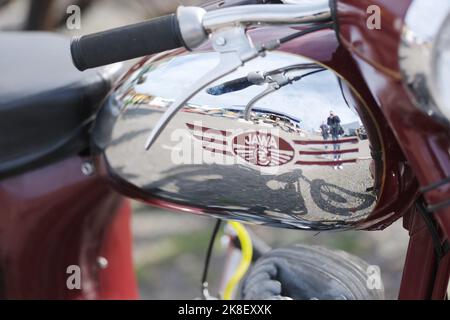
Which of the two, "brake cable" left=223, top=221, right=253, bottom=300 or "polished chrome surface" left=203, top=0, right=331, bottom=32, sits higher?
"polished chrome surface" left=203, top=0, right=331, bottom=32

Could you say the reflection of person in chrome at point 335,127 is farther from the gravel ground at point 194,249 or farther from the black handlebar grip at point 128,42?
the gravel ground at point 194,249

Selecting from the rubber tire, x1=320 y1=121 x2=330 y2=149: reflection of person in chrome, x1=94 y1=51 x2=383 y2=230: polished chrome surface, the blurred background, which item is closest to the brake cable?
the rubber tire

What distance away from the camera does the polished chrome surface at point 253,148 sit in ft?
2.84

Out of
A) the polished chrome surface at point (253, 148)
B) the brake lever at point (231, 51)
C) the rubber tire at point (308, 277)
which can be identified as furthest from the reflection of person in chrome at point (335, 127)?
the rubber tire at point (308, 277)

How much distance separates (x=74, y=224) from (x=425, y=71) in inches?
27.0

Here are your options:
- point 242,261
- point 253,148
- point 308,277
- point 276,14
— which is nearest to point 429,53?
point 276,14

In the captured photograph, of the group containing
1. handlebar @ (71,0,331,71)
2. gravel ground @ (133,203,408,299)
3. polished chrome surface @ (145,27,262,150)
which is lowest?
polished chrome surface @ (145,27,262,150)

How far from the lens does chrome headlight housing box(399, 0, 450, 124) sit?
67 cm

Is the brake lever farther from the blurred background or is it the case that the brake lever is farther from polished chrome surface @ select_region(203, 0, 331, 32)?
the blurred background

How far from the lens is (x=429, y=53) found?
0.67 m

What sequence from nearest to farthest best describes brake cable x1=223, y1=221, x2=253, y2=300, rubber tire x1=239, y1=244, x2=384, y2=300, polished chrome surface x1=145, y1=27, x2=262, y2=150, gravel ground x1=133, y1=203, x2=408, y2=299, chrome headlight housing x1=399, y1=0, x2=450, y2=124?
chrome headlight housing x1=399, y1=0, x2=450, y2=124 < polished chrome surface x1=145, y1=27, x2=262, y2=150 < rubber tire x1=239, y1=244, x2=384, y2=300 < brake cable x1=223, y1=221, x2=253, y2=300 < gravel ground x1=133, y1=203, x2=408, y2=299

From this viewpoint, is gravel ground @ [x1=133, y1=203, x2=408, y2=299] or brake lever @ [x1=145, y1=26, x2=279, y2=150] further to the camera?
gravel ground @ [x1=133, y1=203, x2=408, y2=299]
